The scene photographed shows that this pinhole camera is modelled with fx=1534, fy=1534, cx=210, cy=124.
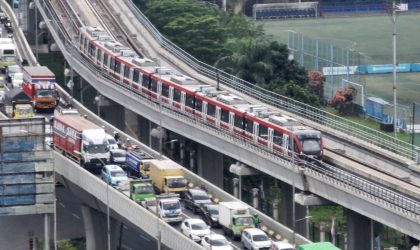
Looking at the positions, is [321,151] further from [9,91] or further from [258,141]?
[9,91]

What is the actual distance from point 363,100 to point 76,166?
4716 centimetres

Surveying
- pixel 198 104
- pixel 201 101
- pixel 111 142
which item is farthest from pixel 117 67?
pixel 111 142

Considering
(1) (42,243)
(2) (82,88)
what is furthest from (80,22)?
(1) (42,243)

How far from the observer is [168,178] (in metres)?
97.2

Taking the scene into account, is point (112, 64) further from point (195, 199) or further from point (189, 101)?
point (195, 199)

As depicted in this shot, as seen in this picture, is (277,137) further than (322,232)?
Yes

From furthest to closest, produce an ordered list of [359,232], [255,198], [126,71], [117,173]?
[126,71] < [255,198] < [117,173] < [359,232]

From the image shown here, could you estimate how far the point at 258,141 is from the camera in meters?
105

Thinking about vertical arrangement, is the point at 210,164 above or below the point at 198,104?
below

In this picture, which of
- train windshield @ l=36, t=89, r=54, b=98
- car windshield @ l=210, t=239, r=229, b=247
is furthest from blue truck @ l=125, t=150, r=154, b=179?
train windshield @ l=36, t=89, r=54, b=98

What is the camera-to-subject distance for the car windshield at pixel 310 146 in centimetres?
9844

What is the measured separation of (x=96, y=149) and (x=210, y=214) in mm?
15382

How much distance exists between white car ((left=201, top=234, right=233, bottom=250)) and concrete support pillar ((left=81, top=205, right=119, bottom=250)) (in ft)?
68.2

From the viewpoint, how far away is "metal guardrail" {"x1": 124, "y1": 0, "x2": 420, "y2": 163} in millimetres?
105000
